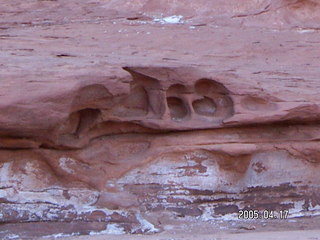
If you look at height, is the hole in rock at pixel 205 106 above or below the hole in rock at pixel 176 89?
below

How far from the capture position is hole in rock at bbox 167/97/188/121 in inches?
157

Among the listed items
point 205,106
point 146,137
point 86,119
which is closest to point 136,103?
point 146,137

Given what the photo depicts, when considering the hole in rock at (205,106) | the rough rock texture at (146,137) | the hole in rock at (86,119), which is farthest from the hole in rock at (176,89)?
the hole in rock at (86,119)

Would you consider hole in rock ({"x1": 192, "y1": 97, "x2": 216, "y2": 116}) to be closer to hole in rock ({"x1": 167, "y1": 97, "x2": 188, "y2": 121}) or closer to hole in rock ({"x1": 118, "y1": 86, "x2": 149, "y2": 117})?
hole in rock ({"x1": 167, "y1": 97, "x2": 188, "y2": 121})

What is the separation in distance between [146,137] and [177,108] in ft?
0.84

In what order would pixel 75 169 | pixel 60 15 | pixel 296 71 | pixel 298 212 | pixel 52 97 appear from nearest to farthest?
pixel 52 97 → pixel 75 169 → pixel 298 212 → pixel 296 71 → pixel 60 15

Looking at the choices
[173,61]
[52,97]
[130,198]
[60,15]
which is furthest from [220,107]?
[60,15]

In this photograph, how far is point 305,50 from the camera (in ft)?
15.8

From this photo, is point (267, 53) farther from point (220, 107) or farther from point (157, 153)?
point (157, 153)

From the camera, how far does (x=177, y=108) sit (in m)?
4.03

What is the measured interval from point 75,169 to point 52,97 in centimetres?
53

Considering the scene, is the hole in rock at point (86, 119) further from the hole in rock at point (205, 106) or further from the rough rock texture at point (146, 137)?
→ the hole in rock at point (205, 106)

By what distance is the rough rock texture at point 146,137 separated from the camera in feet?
11.8

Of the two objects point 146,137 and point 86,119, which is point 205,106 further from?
point 86,119
